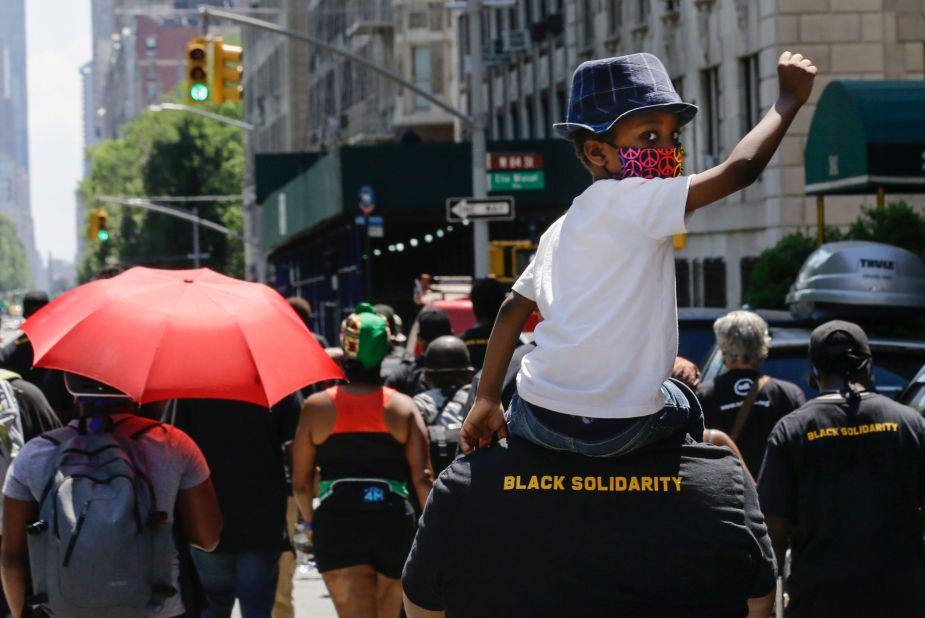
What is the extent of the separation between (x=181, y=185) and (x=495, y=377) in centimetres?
10847

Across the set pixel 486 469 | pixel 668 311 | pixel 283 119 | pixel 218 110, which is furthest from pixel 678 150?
pixel 218 110

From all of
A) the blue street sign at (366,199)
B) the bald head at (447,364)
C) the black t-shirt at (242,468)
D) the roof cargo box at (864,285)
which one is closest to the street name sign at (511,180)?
the blue street sign at (366,199)

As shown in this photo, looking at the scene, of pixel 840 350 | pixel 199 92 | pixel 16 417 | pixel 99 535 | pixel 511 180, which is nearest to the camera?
pixel 99 535

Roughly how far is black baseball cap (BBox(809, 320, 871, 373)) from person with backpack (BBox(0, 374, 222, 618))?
7.83 ft

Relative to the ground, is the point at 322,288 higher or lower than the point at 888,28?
lower

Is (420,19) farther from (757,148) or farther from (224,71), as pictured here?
(757,148)

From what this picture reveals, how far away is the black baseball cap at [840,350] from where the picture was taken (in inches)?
273

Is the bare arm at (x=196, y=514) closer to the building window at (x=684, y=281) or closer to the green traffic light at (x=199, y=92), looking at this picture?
the green traffic light at (x=199, y=92)

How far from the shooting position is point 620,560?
3.57 m

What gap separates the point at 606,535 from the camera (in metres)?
3.58

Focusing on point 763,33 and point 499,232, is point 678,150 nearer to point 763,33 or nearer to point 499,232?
point 763,33

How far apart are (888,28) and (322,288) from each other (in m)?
27.0

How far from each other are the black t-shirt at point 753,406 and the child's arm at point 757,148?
5440 millimetres

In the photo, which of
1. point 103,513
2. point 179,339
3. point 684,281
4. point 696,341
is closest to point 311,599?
point 696,341
